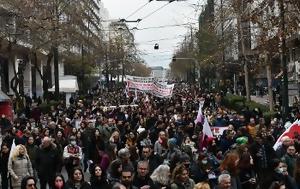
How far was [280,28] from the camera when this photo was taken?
2114cm

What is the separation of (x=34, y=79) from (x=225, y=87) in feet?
91.2

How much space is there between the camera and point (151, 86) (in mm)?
35938

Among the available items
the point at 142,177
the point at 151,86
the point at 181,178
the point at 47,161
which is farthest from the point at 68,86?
the point at 181,178

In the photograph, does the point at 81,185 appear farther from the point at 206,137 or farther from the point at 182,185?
the point at 206,137

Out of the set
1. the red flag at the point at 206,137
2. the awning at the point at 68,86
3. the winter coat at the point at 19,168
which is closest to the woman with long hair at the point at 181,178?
the winter coat at the point at 19,168

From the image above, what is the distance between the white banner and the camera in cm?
3528

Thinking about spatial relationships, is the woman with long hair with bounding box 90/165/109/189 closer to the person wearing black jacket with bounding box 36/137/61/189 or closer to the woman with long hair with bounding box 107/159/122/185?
the woman with long hair with bounding box 107/159/122/185

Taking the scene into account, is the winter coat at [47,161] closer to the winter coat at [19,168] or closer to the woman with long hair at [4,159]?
the winter coat at [19,168]

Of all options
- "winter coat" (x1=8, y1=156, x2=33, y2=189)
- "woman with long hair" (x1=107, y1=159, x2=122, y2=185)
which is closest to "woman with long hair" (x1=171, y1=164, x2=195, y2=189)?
"woman with long hair" (x1=107, y1=159, x2=122, y2=185)

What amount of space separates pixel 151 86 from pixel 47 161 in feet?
75.6

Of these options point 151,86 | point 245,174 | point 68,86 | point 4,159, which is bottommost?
point 4,159

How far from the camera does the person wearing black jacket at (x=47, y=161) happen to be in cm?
1303

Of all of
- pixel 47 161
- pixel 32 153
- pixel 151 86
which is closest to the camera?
pixel 47 161

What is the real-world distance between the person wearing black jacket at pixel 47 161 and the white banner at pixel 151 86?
22000mm
